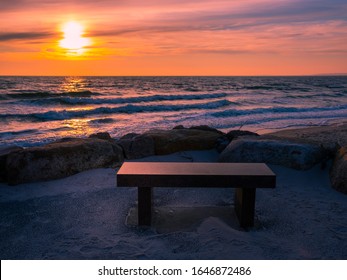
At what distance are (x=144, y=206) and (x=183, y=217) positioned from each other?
2.03ft

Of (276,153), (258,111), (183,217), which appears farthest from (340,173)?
(258,111)

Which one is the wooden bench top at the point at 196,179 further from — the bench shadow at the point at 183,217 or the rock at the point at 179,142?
the rock at the point at 179,142

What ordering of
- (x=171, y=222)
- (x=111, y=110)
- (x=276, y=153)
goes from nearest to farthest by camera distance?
(x=171, y=222) < (x=276, y=153) < (x=111, y=110)

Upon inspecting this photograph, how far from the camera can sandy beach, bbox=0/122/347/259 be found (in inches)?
145

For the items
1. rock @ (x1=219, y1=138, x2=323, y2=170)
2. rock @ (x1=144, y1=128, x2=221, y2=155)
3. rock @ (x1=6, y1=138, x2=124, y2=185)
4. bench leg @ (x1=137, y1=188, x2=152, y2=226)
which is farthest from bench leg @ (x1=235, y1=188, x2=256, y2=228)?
rock @ (x1=144, y1=128, x2=221, y2=155)

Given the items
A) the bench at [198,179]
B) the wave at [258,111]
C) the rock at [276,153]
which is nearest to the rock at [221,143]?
the rock at [276,153]

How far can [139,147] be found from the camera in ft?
24.6

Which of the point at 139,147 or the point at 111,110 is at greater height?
the point at 139,147

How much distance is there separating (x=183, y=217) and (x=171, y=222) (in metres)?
0.21

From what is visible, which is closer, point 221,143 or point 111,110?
point 221,143

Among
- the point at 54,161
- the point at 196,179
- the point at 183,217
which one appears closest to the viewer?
the point at 196,179

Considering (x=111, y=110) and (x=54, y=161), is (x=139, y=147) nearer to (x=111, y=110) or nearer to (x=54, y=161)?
(x=54, y=161)

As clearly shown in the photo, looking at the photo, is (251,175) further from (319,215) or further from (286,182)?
(286,182)

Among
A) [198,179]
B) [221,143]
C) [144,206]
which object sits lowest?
[144,206]
